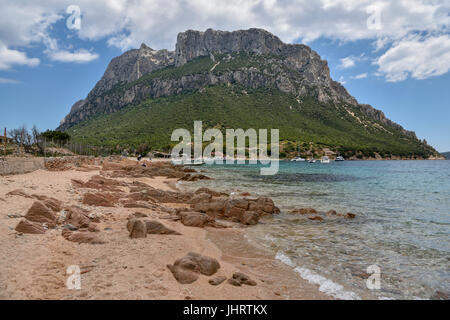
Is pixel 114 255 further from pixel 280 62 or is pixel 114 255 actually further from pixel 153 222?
pixel 280 62

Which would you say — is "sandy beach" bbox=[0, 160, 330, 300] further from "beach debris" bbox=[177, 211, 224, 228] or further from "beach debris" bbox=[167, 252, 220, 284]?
"beach debris" bbox=[177, 211, 224, 228]

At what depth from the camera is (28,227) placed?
761 centimetres

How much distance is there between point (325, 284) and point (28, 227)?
8561 mm

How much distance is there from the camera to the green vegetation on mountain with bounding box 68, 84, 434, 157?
355ft

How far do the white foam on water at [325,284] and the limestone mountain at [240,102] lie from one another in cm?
9465

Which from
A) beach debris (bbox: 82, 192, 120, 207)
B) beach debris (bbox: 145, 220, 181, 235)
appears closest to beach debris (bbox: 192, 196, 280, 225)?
beach debris (bbox: 82, 192, 120, 207)

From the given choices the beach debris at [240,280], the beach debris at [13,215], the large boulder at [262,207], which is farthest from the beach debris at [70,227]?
the large boulder at [262,207]

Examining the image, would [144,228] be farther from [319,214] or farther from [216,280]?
[319,214]

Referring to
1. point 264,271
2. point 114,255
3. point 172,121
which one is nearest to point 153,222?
point 114,255

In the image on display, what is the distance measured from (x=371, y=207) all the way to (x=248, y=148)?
298ft

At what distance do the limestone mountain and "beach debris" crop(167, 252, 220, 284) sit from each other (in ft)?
311

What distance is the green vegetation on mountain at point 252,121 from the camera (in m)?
108

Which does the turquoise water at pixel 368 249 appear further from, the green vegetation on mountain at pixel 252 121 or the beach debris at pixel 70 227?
the green vegetation on mountain at pixel 252 121

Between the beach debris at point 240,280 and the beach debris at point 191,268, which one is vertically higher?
the beach debris at point 191,268
